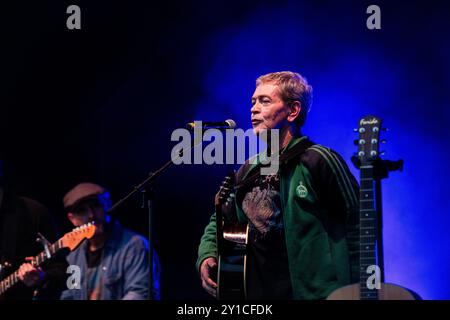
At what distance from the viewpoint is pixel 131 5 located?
5504 millimetres

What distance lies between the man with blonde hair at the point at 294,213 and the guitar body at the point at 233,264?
46 millimetres

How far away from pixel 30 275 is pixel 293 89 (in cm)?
226

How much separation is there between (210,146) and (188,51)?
0.72 metres

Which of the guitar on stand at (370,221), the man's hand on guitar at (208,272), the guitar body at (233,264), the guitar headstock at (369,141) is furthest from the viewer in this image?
the man's hand on guitar at (208,272)

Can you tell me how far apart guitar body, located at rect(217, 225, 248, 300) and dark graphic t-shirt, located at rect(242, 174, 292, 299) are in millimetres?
45

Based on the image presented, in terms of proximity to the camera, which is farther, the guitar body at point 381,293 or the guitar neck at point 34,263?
the guitar neck at point 34,263

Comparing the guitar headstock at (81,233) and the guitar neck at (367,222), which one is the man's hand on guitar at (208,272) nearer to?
the guitar neck at (367,222)

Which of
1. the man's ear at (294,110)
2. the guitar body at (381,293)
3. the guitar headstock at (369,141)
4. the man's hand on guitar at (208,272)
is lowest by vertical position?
the guitar body at (381,293)

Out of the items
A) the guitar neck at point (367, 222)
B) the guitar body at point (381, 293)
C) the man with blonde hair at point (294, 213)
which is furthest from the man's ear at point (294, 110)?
the guitar body at point (381, 293)

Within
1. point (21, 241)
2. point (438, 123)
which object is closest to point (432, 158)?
point (438, 123)

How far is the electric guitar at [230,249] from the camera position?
3.99 meters

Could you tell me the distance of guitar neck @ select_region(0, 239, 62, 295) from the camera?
511 centimetres

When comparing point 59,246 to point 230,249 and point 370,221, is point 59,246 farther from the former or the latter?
point 370,221
